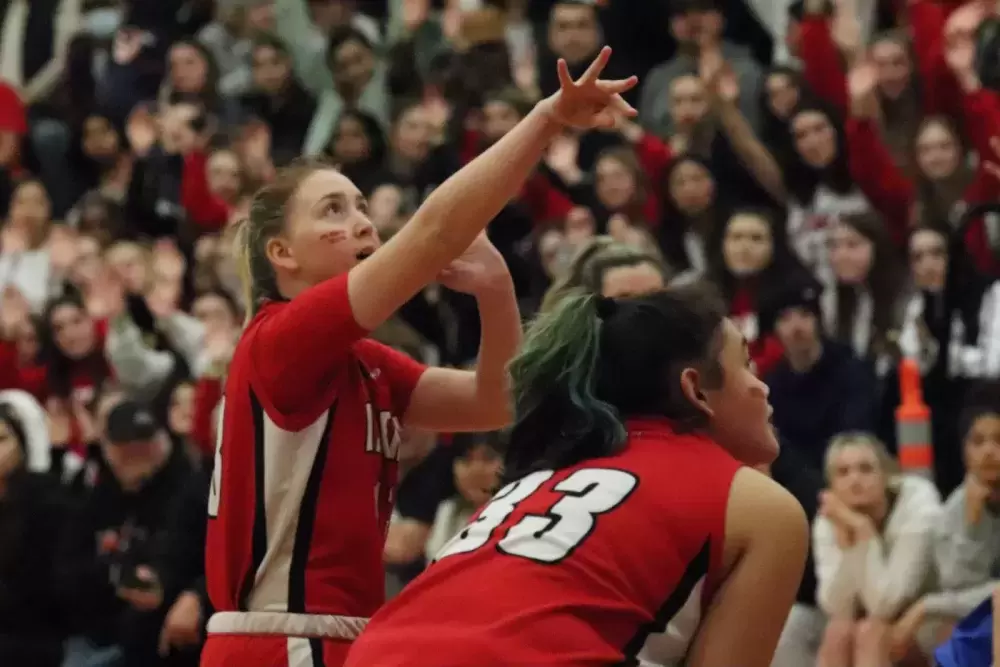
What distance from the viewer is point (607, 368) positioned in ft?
9.25

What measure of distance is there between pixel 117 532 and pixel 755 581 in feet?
18.8

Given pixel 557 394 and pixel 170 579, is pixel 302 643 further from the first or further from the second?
pixel 170 579

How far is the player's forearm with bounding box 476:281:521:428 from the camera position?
3580 millimetres

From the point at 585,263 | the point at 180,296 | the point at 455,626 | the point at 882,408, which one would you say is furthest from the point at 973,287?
the point at 455,626

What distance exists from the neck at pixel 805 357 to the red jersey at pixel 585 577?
467 cm

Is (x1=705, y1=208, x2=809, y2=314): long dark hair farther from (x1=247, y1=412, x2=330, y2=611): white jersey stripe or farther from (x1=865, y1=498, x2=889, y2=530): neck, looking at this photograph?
(x1=247, y1=412, x2=330, y2=611): white jersey stripe

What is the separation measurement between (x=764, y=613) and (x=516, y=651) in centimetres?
37

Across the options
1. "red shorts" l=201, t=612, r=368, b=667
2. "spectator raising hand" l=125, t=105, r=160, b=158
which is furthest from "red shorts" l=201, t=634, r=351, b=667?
"spectator raising hand" l=125, t=105, r=160, b=158

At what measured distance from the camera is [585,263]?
4.60 metres

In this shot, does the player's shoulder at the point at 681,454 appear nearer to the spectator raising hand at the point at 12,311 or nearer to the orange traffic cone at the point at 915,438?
the orange traffic cone at the point at 915,438

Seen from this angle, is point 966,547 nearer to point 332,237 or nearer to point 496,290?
point 496,290

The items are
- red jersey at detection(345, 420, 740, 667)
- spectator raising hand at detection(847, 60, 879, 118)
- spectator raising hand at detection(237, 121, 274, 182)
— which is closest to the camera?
red jersey at detection(345, 420, 740, 667)

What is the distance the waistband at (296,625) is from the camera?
3234 millimetres

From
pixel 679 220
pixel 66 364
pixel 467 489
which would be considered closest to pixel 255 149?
pixel 66 364
